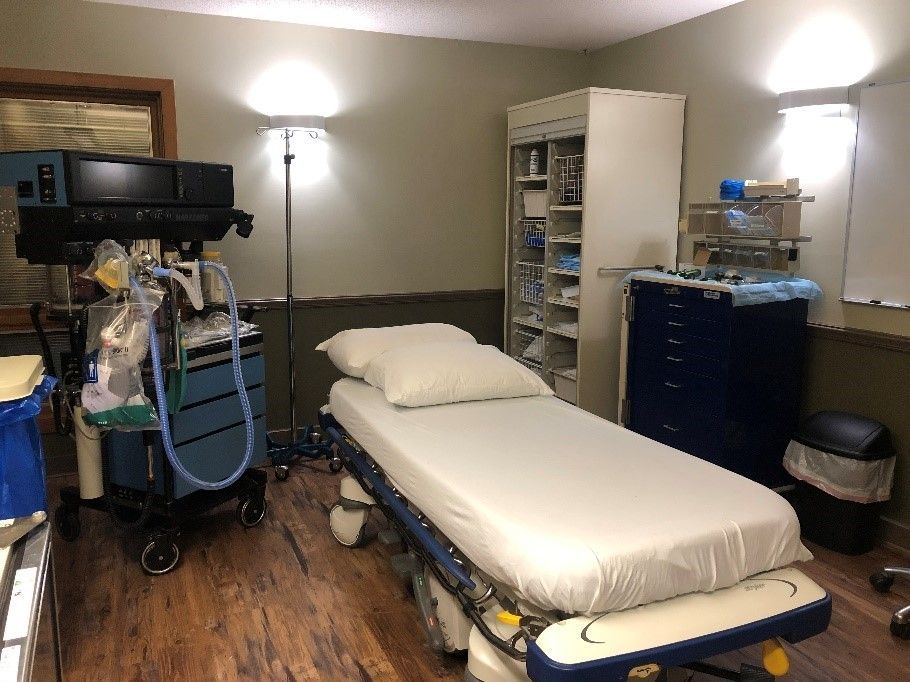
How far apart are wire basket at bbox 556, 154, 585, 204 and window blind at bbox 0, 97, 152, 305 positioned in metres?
2.17

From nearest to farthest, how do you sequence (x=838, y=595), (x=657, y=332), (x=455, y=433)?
(x=455, y=433), (x=838, y=595), (x=657, y=332)

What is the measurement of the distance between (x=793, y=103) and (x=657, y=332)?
115cm

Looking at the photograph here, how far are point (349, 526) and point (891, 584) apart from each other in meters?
1.99

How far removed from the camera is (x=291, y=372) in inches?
160

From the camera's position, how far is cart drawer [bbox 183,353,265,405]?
2.82 metres

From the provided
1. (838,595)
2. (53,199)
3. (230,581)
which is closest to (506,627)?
(230,581)

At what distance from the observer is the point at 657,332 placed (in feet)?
12.0

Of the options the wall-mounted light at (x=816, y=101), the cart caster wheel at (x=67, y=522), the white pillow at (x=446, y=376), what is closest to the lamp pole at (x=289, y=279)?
the white pillow at (x=446, y=376)

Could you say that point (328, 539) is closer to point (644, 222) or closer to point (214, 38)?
point (644, 222)

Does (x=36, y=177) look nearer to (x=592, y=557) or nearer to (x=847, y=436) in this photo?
(x=592, y=557)

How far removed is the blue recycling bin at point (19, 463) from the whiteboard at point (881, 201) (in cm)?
301

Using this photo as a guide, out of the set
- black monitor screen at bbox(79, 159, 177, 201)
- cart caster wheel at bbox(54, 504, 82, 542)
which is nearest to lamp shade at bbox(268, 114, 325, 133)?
black monitor screen at bbox(79, 159, 177, 201)

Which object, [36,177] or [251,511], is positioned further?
[251,511]

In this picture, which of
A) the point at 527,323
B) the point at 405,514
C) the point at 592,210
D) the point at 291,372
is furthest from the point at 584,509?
the point at 527,323
